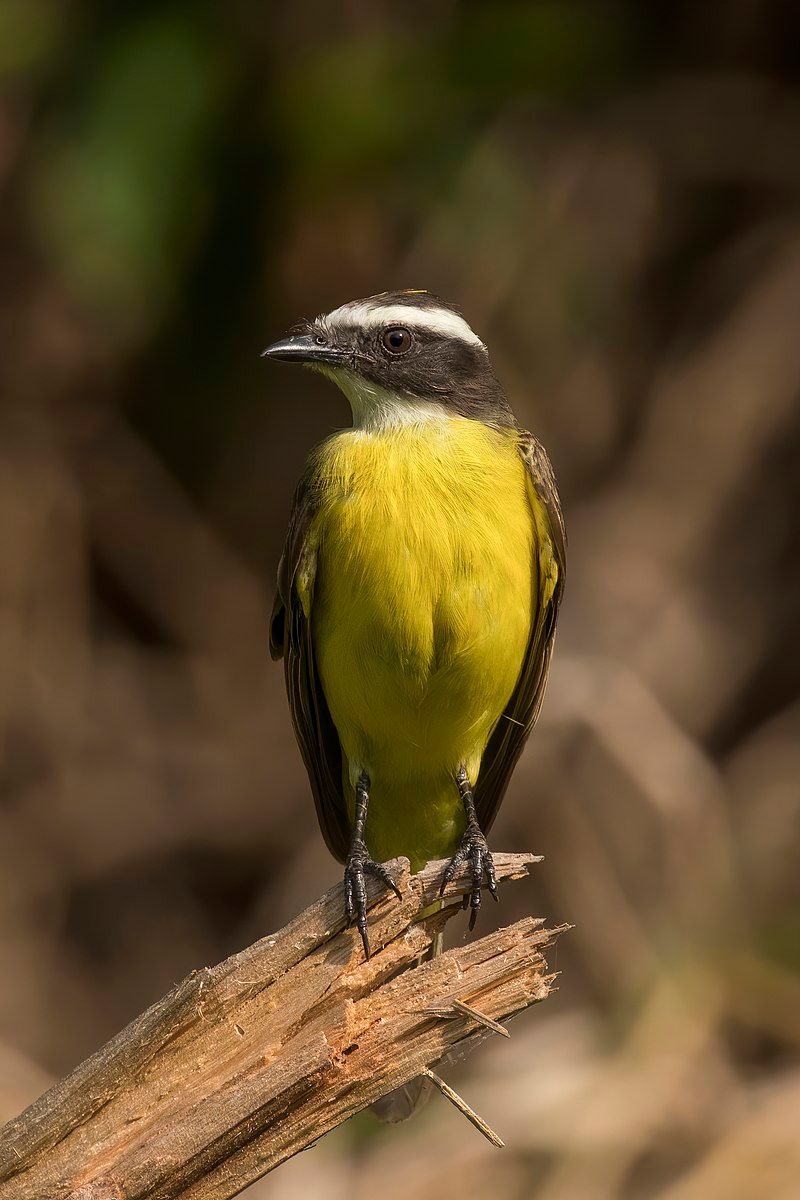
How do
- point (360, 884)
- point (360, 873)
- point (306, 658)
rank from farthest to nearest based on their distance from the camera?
1. point (306, 658)
2. point (360, 873)
3. point (360, 884)

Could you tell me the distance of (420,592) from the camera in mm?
4684

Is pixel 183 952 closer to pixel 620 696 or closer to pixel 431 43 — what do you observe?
pixel 620 696

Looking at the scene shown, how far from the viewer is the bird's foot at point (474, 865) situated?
4370 mm

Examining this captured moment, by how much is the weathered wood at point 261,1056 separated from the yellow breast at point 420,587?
101 centimetres

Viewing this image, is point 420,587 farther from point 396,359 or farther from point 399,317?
point 399,317

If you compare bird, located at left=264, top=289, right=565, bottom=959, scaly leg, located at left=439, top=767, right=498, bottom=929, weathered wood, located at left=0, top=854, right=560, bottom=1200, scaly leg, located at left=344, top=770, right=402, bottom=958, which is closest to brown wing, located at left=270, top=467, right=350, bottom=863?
bird, located at left=264, top=289, right=565, bottom=959

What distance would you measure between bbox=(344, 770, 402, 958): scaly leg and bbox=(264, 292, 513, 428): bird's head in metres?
1.29

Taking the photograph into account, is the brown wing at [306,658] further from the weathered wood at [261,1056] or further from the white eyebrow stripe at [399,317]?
the weathered wood at [261,1056]

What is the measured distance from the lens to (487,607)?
4.76 m

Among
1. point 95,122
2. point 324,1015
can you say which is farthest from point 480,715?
point 95,122

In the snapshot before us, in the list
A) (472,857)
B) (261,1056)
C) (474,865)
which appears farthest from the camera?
(472,857)

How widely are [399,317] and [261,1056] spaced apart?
8.74 ft

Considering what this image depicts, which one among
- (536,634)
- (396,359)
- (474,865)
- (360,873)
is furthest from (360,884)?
(396,359)

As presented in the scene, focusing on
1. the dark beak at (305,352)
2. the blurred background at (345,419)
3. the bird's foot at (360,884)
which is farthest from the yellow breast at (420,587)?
the blurred background at (345,419)
